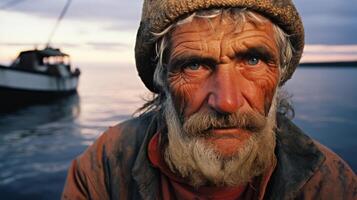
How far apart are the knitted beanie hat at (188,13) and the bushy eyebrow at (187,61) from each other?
0.22m

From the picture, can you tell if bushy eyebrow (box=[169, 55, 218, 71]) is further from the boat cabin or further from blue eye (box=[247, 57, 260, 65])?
the boat cabin

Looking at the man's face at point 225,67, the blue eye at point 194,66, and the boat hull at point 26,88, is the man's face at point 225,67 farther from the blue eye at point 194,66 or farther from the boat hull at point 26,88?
the boat hull at point 26,88

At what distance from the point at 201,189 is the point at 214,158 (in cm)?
27

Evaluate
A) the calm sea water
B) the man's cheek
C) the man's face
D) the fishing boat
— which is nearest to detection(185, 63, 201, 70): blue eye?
the man's face

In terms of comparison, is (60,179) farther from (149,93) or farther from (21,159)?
(149,93)

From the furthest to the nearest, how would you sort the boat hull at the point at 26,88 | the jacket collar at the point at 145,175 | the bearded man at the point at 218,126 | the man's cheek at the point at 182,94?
the boat hull at the point at 26,88 < the jacket collar at the point at 145,175 < the man's cheek at the point at 182,94 < the bearded man at the point at 218,126

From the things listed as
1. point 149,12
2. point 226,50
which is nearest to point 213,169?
point 226,50

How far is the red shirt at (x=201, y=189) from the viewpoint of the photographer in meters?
2.32

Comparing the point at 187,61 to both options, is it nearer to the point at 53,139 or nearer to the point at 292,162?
the point at 292,162

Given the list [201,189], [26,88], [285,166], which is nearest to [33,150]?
[201,189]

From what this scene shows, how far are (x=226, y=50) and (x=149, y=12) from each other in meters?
0.58

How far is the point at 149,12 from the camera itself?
235 centimetres

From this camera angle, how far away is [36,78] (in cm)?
2566

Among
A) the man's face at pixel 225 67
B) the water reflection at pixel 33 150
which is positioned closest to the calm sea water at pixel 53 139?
the water reflection at pixel 33 150
